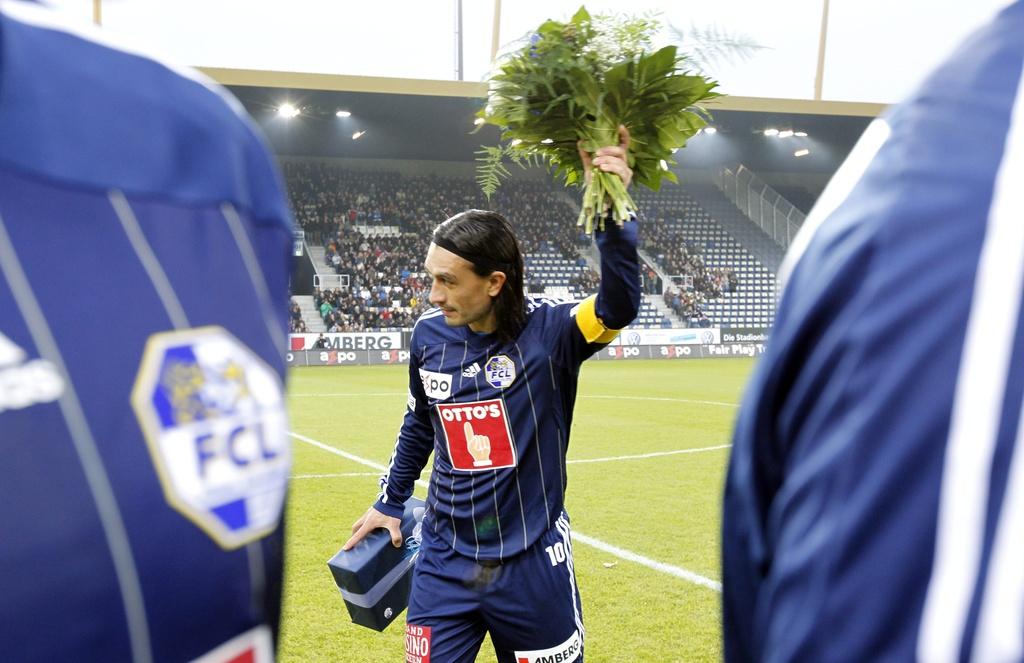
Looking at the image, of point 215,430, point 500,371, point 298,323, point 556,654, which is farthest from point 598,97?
point 298,323

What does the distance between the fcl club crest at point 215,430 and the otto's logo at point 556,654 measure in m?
2.25

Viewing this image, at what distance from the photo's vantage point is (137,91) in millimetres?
719

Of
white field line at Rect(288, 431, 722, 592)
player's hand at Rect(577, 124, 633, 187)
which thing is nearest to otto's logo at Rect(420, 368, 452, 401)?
player's hand at Rect(577, 124, 633, 187)

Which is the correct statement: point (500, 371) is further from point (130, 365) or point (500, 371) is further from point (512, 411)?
point (130, 365)

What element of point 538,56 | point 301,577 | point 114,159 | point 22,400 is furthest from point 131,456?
point 301,577

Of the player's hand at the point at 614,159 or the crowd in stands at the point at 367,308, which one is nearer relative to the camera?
the player's hand at the point at 614,159

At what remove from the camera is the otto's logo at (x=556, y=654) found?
2.84 metres

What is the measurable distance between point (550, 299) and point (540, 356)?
317mm

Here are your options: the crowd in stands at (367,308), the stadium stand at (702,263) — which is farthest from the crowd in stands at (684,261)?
the crowd in stands at (367,308)

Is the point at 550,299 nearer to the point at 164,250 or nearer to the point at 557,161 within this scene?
the point at 557,161

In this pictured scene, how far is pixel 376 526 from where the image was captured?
3.27m

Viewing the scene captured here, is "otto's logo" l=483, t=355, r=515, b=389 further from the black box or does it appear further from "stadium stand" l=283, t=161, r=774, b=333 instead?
"stadium stand" l=283, t=161, r=774, b=333

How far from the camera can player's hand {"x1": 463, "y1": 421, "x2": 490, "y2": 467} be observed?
9.78 ft

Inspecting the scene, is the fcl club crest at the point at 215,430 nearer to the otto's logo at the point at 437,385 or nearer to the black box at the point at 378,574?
the otto's logo at the point at 437,385
